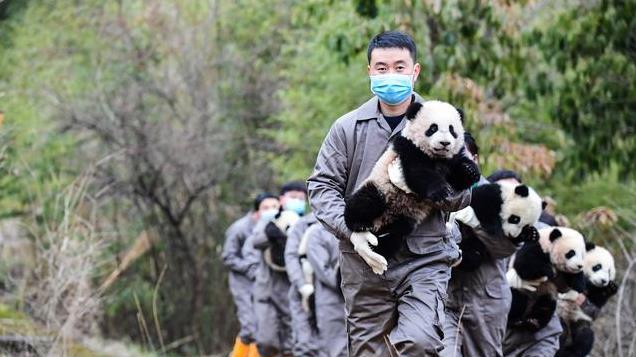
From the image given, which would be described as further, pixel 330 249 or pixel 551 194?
pixel 551 194

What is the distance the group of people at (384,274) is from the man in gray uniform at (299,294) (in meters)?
0.01

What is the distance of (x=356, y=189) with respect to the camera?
772 centimetres

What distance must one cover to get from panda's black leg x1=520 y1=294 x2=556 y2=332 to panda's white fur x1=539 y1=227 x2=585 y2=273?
283mm

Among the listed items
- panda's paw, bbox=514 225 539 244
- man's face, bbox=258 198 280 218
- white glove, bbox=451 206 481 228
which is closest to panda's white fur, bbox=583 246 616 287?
panda's paw, bbox=514 225 539 244

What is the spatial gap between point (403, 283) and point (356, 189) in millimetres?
640

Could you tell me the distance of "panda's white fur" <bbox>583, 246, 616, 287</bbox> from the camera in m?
10.9

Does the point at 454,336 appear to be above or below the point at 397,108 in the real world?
below

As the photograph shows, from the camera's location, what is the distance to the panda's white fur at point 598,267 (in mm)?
10891

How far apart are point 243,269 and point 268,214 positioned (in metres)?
1.82

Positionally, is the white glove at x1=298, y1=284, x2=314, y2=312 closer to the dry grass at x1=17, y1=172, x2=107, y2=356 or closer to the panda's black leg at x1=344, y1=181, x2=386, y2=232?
the dry grass at x1=17, y1=172, x2=107, y2=356

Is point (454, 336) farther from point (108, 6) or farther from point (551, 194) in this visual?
point (108, 6)

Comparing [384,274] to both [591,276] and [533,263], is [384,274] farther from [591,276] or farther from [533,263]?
[591,276]

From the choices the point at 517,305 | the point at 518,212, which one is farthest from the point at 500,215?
the point at 517,305

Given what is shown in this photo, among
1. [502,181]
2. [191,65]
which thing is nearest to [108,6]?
[191,65]
